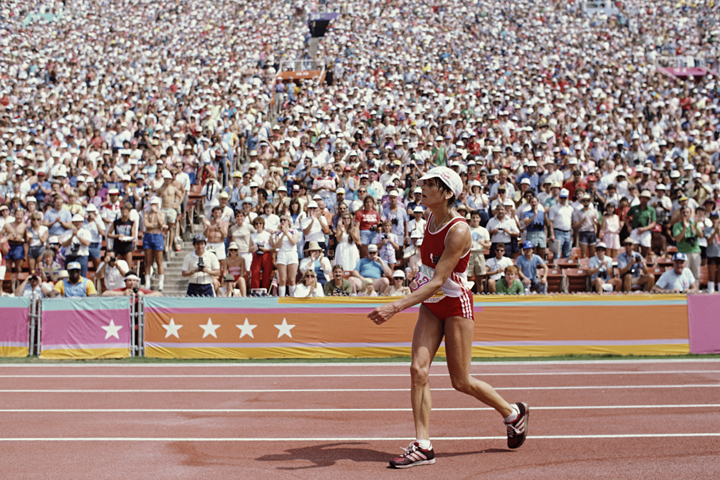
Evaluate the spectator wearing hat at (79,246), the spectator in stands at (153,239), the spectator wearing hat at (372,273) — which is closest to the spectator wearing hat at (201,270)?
the spectator in stands at (153,239)

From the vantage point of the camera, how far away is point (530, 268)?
584 inches

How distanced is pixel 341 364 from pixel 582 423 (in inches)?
213

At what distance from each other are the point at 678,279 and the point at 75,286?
1085 cm

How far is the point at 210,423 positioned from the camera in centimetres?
758

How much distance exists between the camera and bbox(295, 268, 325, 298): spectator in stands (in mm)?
14047

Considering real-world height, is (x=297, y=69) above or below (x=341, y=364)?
above

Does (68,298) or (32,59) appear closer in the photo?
(68,298)

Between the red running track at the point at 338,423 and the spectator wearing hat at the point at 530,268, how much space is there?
123 inches

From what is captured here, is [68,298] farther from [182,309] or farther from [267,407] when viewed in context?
[267,407]

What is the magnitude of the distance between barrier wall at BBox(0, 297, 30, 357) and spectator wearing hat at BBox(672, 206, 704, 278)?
39.4 feet

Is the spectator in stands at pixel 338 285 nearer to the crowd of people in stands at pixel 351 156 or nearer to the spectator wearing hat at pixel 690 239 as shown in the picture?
the crowd of people in stands at pixel 351 156

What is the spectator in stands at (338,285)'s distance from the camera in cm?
1416

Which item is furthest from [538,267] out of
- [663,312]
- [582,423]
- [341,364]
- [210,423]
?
[210,423]

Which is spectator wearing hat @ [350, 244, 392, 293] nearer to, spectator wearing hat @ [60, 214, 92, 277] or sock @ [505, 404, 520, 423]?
spectator wearing hat @ [60, 214, 92, 277]
